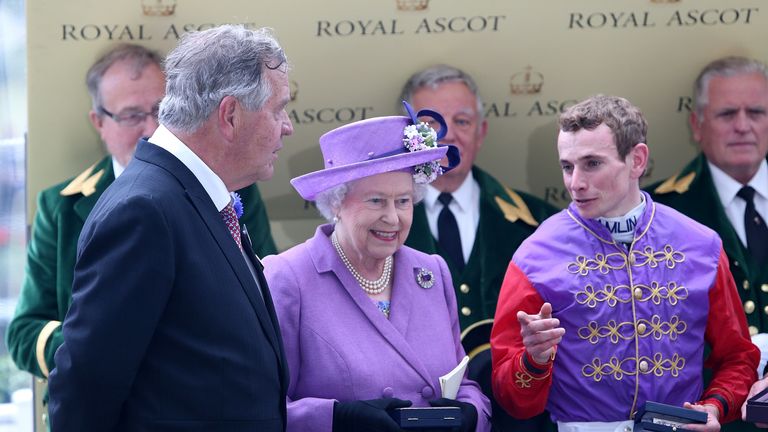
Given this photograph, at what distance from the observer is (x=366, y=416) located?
3.47 m

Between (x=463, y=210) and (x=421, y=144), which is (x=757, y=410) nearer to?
(x=421, y=144)

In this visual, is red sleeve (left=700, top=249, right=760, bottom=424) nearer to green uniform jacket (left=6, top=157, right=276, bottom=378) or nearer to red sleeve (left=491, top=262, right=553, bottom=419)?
red sleeve (left=491, top=262, right=553, bottom=419)

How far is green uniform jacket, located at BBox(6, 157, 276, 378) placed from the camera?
480 centimetres

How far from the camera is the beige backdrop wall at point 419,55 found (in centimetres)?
526

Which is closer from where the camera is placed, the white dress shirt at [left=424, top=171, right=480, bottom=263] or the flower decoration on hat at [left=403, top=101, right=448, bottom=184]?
the flower decoration on hat at [left=403, top=101, right=448, bottom=184]

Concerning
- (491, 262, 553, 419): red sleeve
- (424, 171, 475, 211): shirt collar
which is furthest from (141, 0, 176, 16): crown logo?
(491, 262, 553, 419): red sleeve

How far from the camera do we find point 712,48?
17.6 ft

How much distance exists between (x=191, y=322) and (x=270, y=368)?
25cm

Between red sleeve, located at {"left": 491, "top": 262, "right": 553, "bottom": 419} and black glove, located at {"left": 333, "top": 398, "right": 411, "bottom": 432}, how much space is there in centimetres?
51

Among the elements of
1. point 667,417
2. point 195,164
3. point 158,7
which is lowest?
point 667,417

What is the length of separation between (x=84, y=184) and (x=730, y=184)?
2846 mm

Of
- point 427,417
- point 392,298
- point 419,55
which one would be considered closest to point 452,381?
point 427,417

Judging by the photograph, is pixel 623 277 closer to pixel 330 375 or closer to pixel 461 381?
pixel 461 381

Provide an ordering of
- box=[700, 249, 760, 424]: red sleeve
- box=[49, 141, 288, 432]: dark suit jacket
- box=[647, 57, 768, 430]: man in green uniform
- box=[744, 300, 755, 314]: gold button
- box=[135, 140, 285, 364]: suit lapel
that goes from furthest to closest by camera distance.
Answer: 1. box=[647, 57, 768, 430]: man in green uniform
2. box=[744, 300, 755, 314]: gold button
3. box=[700, 249, 760, 424]: red sleeve
4. box=[135, 140, 285, 364]: suit lapel
5. box=[49, 141, 288, 432]: dark suit jacket
